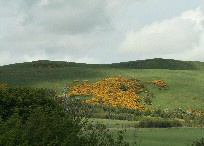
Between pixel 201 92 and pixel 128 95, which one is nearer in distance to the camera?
pixel 128 95

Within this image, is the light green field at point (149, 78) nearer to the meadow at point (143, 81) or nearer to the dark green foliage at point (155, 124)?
the meadow at point (143, 81)

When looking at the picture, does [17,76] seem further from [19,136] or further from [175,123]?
[19,136]

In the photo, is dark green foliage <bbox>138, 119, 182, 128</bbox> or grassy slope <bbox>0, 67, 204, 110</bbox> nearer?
dark green foliage <bbox>138, 119, 182, 128</bbox>

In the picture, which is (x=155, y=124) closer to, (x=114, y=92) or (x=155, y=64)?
(x=114, y=92)

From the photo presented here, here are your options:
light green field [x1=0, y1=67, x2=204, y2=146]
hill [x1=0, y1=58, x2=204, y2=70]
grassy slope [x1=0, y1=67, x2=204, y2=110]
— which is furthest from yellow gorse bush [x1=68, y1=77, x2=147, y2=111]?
hill [x1=0, y1=58, x2=204, y2=70]

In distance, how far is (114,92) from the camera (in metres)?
51.4

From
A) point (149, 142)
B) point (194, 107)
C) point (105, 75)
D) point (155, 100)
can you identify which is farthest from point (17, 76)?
point (149, 142)

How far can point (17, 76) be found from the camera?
65.3 m

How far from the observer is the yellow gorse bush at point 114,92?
1847 inches

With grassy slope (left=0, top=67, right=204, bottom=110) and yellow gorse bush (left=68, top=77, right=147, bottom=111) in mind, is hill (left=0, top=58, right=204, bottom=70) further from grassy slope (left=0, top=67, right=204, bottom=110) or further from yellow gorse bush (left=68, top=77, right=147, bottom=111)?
yellow gorse bush (left=68, top=77, right=147, bottom=111)

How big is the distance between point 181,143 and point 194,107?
90.1 ft

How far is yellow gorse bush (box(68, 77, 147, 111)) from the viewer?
46.9 metres

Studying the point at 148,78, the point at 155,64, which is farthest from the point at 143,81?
A: the point at 155,64

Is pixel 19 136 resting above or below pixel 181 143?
above
